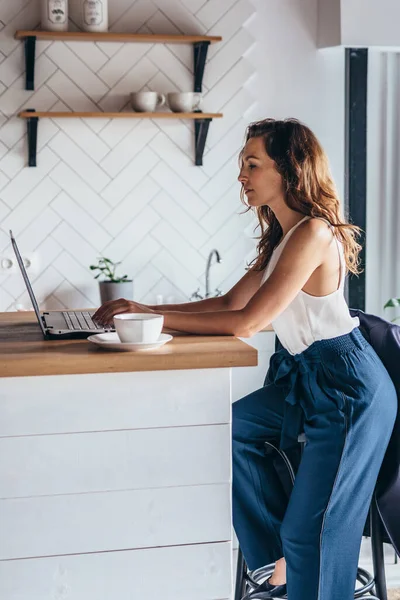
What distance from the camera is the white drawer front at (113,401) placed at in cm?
177

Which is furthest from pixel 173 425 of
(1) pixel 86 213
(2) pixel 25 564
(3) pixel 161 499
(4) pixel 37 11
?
(4) pixel 37 11

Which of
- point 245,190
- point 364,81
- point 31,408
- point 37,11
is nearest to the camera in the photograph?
point 31,408

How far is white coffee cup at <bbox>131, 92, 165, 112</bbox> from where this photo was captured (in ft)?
Result: 12.0

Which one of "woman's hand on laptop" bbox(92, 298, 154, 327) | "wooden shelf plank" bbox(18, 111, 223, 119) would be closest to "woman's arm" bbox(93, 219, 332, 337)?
"woman's hand on laptop" bbox(92, 298, 154, 327)

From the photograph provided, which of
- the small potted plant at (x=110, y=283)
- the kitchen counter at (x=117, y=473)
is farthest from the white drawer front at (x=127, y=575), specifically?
the small potted plant at (x=110, y=283)

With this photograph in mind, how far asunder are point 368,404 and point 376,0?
7.86ft

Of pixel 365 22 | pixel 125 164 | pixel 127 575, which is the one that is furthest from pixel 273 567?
pixel 365 22

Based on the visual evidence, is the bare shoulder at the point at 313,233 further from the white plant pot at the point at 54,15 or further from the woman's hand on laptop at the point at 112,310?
the white plant pot at the point at 54,15

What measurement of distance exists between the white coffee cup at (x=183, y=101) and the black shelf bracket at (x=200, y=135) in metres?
0.06

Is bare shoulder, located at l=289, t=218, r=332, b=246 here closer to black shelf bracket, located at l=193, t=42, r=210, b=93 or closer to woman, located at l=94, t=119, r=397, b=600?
woman, located at l=94, t=119, r=397, b=600

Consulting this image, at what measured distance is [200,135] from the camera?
3.83m

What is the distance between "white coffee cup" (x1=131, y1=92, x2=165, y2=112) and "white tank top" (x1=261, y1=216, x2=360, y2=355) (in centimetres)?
169

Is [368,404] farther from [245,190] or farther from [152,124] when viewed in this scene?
[152,124]

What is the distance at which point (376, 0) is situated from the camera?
377cm
